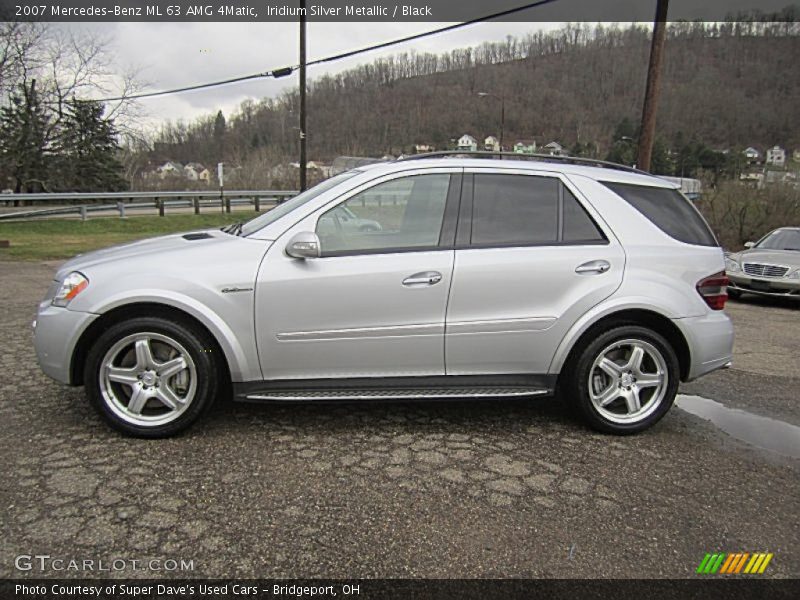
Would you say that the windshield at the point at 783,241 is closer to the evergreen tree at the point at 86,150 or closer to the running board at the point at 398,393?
the running board at the point at 398,393

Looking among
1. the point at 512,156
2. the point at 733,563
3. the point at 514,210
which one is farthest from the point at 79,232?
the point at 733,563

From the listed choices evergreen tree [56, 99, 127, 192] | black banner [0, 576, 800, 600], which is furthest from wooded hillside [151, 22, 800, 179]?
black banner [0, 576, 800, 600]

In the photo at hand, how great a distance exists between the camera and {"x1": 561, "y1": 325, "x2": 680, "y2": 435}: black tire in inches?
143

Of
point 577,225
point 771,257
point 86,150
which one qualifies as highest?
point 86,150

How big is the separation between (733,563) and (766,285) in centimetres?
916

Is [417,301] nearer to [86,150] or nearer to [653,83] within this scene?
[653,83]

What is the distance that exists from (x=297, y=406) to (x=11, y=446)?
1740mm

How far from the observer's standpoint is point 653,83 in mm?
11289

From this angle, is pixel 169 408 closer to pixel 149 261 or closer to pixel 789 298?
pixel 149 261

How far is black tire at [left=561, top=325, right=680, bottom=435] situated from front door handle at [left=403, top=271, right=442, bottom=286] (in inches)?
42.7

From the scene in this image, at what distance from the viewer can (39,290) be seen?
27.6 feet

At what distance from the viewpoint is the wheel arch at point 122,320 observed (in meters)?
3.32

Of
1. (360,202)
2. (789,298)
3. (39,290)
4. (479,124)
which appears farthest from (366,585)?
(479,124)

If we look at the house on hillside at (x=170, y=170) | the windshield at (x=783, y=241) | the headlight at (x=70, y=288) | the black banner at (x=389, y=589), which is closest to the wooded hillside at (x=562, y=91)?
the windshield at (x=783, y=241)
